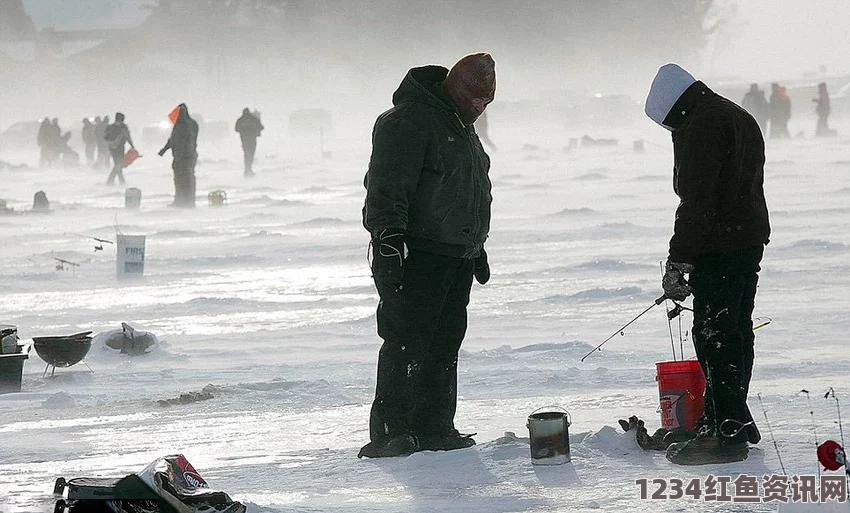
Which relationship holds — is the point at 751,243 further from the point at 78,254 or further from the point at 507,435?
the point at 78,254

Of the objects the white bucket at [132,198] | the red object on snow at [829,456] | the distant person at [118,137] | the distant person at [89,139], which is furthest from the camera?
the distant person at [89,139]

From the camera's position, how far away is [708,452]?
4914 mm

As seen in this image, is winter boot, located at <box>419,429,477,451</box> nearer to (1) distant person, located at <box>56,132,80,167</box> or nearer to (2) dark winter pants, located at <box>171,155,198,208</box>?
(2) dark winter pants, located at <box>171,155,198,208</box>

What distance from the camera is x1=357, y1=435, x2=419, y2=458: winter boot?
531 centimetres

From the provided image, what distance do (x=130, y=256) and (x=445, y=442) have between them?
8.57 metres

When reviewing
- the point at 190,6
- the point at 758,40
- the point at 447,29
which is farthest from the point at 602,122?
the point at 758,40

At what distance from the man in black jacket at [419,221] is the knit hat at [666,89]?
26.6 inches

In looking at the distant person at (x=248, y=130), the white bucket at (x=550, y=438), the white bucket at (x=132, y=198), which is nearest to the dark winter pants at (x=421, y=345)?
the white bucket at (x=550, y=438)

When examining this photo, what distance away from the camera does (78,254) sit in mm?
15836

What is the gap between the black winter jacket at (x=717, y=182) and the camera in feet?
16.0

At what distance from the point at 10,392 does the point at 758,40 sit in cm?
11515

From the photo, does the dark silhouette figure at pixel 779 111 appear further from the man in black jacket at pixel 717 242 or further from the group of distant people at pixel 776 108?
the man in black jacket at pixel 717 242

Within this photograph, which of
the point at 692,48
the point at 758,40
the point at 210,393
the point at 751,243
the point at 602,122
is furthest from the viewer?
the point at 758,40

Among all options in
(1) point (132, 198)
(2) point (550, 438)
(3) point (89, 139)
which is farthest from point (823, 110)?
(2) point (550, 438)
